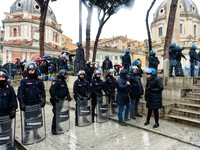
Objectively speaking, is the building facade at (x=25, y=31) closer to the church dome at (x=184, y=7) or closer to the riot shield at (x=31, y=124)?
the church dome at (x=184, y=7)

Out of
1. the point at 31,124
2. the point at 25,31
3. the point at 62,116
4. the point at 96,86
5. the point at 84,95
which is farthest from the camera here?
the point at 25,31

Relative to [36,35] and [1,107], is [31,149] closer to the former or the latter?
[1,107]

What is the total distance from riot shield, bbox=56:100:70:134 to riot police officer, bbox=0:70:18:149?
1.13 m

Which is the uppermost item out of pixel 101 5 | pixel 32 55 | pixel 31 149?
pixel 101 5

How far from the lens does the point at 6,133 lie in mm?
3449

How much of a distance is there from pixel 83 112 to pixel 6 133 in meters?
2.21

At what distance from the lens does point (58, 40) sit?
42688 mm

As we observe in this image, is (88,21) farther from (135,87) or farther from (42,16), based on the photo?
(135,87)

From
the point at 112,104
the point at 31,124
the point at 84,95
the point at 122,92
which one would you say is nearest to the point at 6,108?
the point at 31,124

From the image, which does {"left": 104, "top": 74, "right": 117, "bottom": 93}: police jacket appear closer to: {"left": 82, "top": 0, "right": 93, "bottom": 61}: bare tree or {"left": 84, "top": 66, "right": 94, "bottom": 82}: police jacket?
{"left": 84, "top": 66, "right": 94, "bottom": 82}: police jacket

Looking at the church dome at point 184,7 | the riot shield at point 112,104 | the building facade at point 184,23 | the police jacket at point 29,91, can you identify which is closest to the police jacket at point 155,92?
the riot shield at point 112,104

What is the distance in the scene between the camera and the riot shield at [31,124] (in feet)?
12.5

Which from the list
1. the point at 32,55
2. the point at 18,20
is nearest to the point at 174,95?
the point at 32,55

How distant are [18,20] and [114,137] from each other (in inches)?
1615
